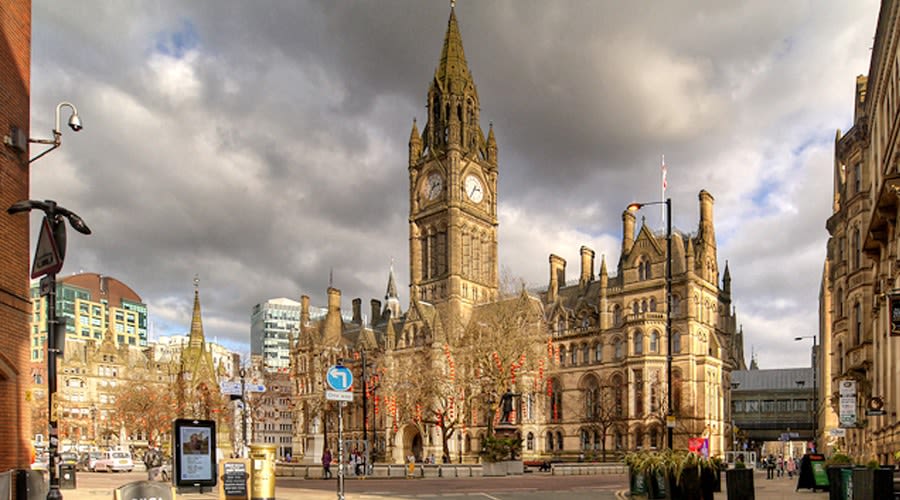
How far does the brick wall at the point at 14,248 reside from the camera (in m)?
18.8

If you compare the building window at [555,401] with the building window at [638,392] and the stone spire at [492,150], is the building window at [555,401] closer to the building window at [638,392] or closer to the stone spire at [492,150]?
the building window at [638,392]

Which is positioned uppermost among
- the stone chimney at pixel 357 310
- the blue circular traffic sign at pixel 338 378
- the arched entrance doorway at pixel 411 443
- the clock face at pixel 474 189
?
the clock face at pixel 474 189

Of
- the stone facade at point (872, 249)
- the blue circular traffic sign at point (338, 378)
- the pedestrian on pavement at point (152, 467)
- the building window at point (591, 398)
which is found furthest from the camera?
the building window at point (591, 398)

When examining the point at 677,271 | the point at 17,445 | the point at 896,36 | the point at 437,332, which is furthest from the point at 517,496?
the point at 437,332

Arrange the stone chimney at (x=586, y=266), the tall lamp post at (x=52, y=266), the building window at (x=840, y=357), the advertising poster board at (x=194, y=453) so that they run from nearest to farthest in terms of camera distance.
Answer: the tall lamp post at (x=52, y=266), the advertising poster board at (x=194, y=453), the building window at (x=840, y=357), the stone chimney at (x=586, y=266)

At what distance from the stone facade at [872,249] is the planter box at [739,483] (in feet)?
20.1

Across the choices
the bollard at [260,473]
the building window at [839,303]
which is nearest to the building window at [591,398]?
the building window at [839,303]

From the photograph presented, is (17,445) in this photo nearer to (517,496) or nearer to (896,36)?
(517,496)

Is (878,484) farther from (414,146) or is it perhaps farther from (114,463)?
(414,146)

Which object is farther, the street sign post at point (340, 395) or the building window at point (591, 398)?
the building window at point (591, 398)

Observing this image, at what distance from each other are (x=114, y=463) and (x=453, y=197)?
49.4 metres

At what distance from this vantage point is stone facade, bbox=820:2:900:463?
26.1 m

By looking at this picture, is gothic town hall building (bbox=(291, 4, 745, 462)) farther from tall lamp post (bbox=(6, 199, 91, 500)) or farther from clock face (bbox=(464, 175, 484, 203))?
tall lamp post (bbox=(6, 199, 91, 500))

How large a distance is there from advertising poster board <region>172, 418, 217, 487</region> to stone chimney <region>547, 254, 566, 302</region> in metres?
72.8
